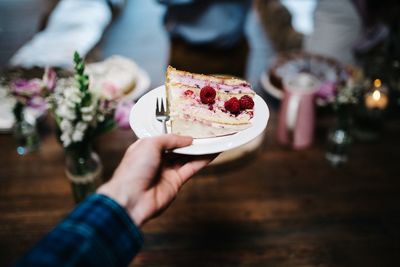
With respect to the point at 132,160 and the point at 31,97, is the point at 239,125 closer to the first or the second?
the point at 132,160

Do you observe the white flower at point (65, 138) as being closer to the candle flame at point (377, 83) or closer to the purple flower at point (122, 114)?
the purple flower at point (122, 114)

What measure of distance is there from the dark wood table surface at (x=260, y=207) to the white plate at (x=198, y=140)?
42 centimetres

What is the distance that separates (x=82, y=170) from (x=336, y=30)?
6.04ft

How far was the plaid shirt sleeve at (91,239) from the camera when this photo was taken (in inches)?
28.4

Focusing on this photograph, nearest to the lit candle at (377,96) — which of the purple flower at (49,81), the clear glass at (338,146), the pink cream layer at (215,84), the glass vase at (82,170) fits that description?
the clear glass at (338,146)

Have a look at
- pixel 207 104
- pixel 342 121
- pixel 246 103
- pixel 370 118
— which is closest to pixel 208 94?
pixel 207 104

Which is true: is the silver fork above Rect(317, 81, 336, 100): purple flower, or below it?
above

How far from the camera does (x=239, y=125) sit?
106cm

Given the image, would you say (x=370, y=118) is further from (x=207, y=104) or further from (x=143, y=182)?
(x=143, y=182)

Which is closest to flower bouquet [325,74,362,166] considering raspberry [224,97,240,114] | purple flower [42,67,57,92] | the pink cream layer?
the pink cream layer

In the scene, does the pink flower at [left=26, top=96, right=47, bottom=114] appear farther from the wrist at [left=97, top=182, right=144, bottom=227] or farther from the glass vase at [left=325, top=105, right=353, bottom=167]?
the glass vase at [left=325, top=105, right=353, bottom=167]

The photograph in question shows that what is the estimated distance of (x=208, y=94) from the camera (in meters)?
1.19

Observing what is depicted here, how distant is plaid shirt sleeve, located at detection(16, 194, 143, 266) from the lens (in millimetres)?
720

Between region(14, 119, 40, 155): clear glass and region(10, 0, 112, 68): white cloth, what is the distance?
663mm
